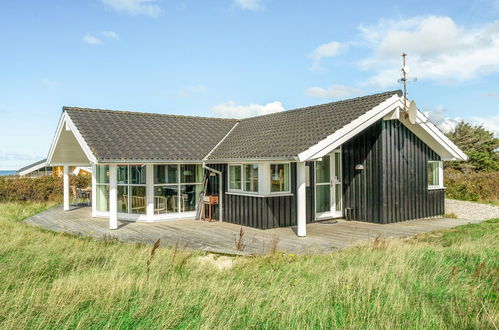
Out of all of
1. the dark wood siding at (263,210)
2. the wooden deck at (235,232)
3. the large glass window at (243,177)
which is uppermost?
the large glass window at (243,177)

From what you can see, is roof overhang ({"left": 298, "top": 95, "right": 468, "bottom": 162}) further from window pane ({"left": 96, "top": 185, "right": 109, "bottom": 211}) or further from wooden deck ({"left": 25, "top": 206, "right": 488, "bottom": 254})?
window pane ({"left": 96, "top": 185, "right": 109, "bottom": 211})

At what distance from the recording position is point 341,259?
7.02m

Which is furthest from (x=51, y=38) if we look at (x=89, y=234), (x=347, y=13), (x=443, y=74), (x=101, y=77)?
(x=443, y=74)

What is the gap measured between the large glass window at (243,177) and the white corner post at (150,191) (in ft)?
9.19

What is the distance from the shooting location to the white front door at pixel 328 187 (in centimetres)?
1290

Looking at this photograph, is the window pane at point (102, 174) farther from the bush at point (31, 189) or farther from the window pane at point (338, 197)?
the window pane at point (338, 197)

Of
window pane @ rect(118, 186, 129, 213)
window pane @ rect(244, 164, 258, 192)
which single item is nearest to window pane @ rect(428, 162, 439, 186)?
window pane @ rect(244, 164, 258, 192)

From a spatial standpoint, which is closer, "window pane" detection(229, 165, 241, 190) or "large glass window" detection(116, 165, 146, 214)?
"window pane" detection(229, 165, 241, 190)

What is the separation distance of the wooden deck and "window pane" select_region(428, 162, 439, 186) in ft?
5.16

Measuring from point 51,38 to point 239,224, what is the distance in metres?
8.77

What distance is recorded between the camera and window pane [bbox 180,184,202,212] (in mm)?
13883

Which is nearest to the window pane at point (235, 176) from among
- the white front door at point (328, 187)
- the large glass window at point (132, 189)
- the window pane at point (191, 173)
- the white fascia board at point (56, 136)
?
the window pane at point (191, 173)

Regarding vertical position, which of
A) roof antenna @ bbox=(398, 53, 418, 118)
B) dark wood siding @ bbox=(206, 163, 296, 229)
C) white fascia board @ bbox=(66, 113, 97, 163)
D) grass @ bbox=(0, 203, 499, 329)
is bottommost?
grass @ bbox=(0, 203, 499, 329)

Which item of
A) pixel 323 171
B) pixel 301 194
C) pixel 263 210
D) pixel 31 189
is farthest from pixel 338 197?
pixel 31 189
